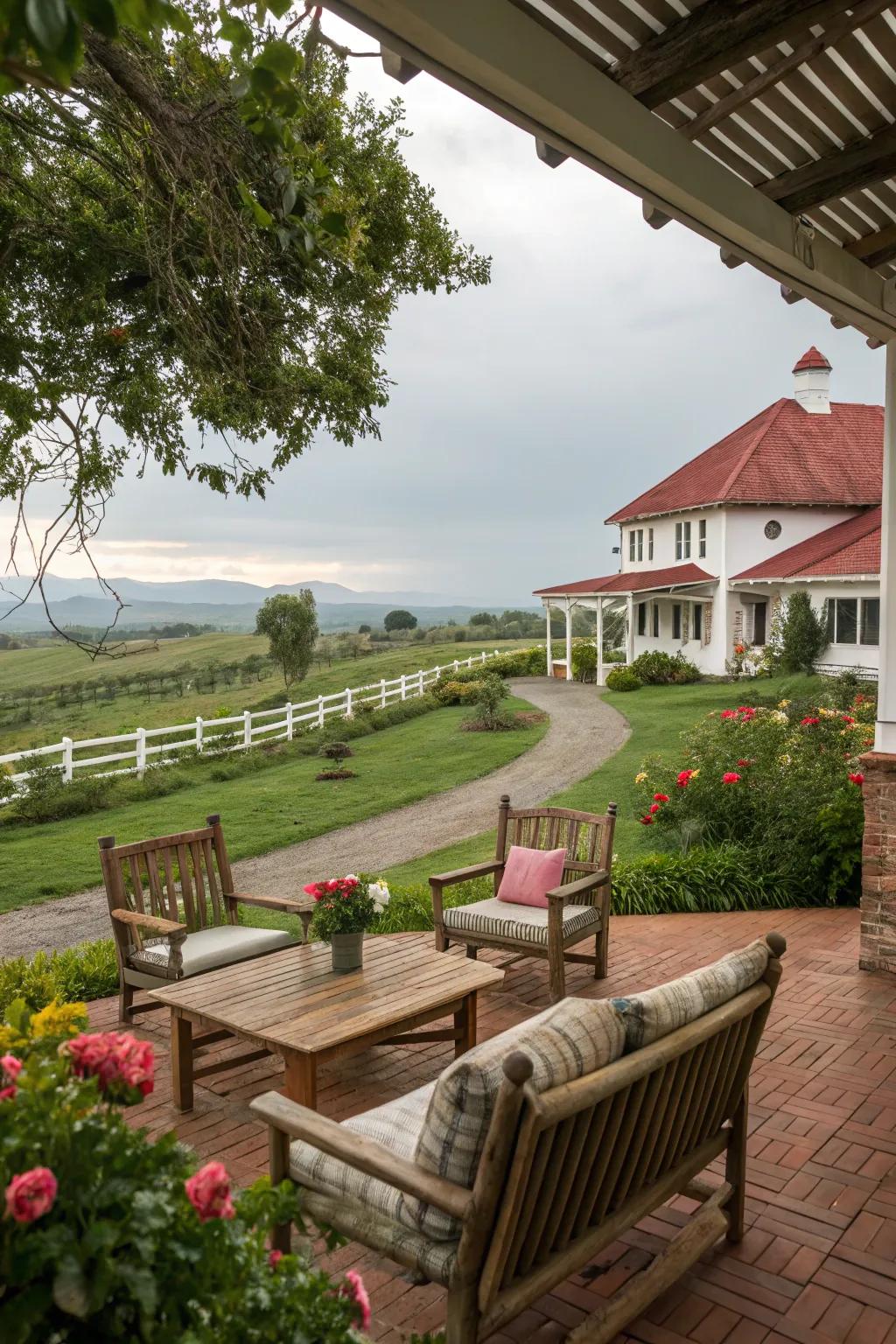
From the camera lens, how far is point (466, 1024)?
422 centimetres

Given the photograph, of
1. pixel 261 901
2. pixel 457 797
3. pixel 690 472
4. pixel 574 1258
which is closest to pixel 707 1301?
pixel 574 1258

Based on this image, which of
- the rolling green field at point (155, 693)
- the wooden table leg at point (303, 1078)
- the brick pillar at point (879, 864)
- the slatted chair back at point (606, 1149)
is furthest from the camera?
the rolling green field at point (155, 693)

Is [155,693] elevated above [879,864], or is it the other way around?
[155,693]

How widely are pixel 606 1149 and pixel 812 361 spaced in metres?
27.8

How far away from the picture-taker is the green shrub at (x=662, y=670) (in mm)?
22422

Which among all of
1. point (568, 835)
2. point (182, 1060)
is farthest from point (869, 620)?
point (182, 1060)

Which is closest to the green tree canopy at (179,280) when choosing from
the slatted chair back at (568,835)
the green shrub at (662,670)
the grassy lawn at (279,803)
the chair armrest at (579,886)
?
the slatted chair back at (568,835)

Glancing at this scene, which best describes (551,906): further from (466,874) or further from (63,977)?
(63,977)

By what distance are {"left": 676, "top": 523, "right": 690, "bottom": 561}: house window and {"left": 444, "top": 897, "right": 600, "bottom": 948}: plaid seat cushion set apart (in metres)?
20.4

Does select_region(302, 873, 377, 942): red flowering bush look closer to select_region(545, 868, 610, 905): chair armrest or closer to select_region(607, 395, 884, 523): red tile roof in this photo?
select_region(545, 868, 610, 905): chair armrest

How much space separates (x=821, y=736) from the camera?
8625 millimetres

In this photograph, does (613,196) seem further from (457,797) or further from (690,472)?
(457,797)

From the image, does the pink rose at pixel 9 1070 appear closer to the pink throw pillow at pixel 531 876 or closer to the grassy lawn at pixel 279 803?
the pink throw pillow at pixel 531 876

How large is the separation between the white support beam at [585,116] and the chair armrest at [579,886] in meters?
3.06
